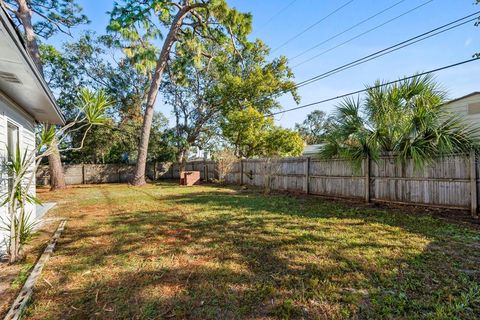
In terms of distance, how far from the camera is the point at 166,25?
14.2 meters

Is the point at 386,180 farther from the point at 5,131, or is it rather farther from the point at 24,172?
the point at 5,131

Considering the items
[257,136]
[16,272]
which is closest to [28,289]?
[16,272]

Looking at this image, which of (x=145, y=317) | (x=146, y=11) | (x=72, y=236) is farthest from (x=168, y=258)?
(x=146, y=11)

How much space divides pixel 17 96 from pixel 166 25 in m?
12.6

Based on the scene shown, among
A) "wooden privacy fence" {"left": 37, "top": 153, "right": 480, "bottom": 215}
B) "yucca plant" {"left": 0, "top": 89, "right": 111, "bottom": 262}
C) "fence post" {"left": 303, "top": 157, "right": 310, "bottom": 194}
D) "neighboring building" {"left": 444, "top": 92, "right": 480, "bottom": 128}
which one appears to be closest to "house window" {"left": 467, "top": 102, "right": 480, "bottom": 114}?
"neighboring building" {"left": 444, "top": 92, "right": 480, "bottom": 128}

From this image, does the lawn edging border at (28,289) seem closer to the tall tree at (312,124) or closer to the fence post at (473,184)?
the fence post at (473,184)

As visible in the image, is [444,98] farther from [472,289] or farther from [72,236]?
[72,236]

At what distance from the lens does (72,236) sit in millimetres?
4078

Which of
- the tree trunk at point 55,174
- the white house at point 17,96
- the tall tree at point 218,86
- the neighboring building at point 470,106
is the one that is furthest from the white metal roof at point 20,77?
the neighboring building at point 470,106

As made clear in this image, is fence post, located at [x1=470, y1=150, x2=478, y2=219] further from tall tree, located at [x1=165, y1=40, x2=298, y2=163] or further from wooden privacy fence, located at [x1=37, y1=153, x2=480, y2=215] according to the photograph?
tall tree, located at [x1=165, y1=40, x2=298, y2=163]

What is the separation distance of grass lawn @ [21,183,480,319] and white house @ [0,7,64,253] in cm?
149

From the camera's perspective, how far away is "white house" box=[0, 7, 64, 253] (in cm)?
216

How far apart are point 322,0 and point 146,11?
8.47m

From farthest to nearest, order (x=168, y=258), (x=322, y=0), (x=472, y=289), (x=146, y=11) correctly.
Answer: (x=146, y=11) → (x=322, y=0) → (x=168, y=258) → (x=472, y=289)
